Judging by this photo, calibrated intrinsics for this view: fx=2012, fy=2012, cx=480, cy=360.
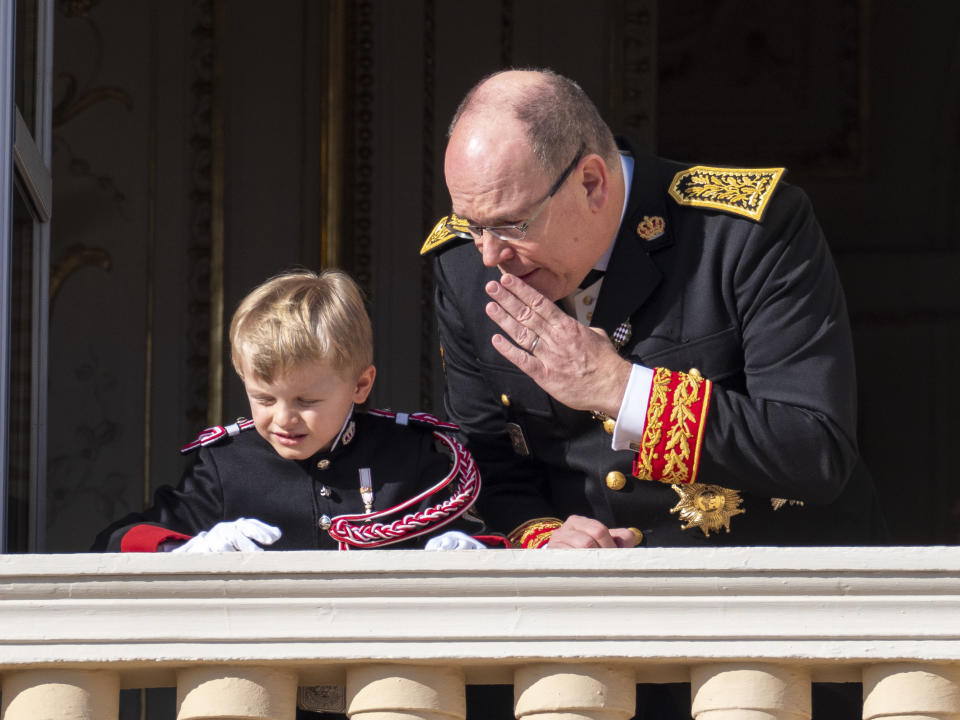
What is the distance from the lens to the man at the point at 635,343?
276cm

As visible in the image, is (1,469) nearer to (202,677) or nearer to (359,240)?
(202,677)

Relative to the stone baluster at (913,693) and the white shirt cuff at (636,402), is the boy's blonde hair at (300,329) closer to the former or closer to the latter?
the white shirt cuff at (636,402)

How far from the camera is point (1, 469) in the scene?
273cm

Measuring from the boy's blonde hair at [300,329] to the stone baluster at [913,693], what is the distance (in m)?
0.89

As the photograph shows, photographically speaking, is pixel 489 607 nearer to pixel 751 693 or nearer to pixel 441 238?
pixel 751 693

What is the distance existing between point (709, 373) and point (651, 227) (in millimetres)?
250

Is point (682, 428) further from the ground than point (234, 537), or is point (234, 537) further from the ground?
point (682, 428)

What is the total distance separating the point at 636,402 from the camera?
275 centimetres

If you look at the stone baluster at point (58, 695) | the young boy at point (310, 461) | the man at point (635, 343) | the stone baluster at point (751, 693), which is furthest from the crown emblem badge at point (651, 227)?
the stone baluster at point (58, 695)

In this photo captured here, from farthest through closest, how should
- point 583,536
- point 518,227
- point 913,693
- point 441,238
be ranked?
point 441,238 → point 518,227 → point 583,536 → point 913,693

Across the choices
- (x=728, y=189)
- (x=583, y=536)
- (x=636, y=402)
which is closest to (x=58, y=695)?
(x=583, y=536)

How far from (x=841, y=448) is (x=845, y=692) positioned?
1.19ft

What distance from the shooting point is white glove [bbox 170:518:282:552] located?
2734 millimetres

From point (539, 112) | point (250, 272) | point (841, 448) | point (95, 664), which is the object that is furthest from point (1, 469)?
point (250, 272)
